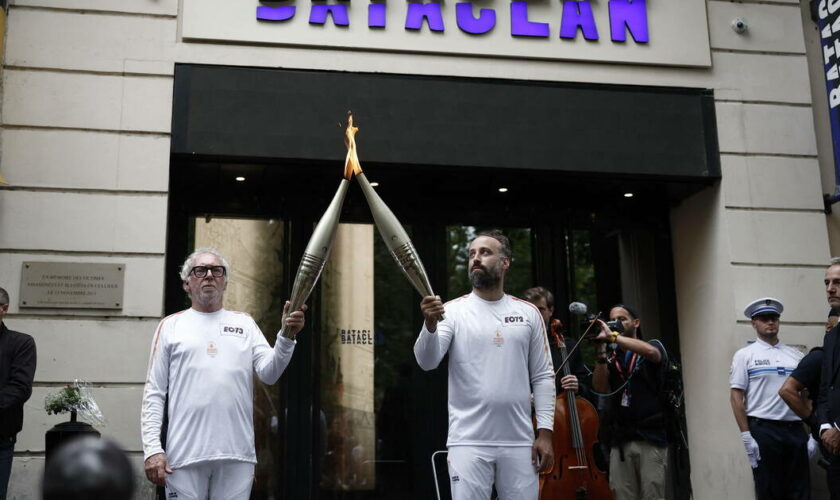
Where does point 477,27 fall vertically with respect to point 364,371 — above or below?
above

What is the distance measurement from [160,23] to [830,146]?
286 inches

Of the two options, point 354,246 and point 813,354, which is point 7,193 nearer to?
point 354,246

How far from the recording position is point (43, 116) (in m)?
8.05

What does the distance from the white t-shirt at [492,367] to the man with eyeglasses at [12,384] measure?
10.4 feet

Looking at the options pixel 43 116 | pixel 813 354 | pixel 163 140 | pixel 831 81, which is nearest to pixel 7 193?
pixel 43 116

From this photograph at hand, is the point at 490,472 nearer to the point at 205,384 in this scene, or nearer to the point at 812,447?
the point at 205,384

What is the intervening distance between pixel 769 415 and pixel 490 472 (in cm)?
362

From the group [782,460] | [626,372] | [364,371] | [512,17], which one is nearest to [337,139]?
[512,17]

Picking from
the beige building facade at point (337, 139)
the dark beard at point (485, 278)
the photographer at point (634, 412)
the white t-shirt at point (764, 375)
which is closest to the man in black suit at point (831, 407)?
the white t-shirt at point (764, 375)

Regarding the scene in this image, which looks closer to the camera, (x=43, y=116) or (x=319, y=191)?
(x=43, y=116)

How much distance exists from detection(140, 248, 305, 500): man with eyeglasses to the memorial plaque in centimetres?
256

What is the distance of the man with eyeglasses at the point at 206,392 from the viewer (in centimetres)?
511

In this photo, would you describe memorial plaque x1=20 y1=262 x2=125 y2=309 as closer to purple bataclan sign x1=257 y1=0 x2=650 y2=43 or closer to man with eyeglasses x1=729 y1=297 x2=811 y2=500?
purple bataclan sign x1=257 y1=0 x2=650 y2=43

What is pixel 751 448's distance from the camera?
7777 mm
